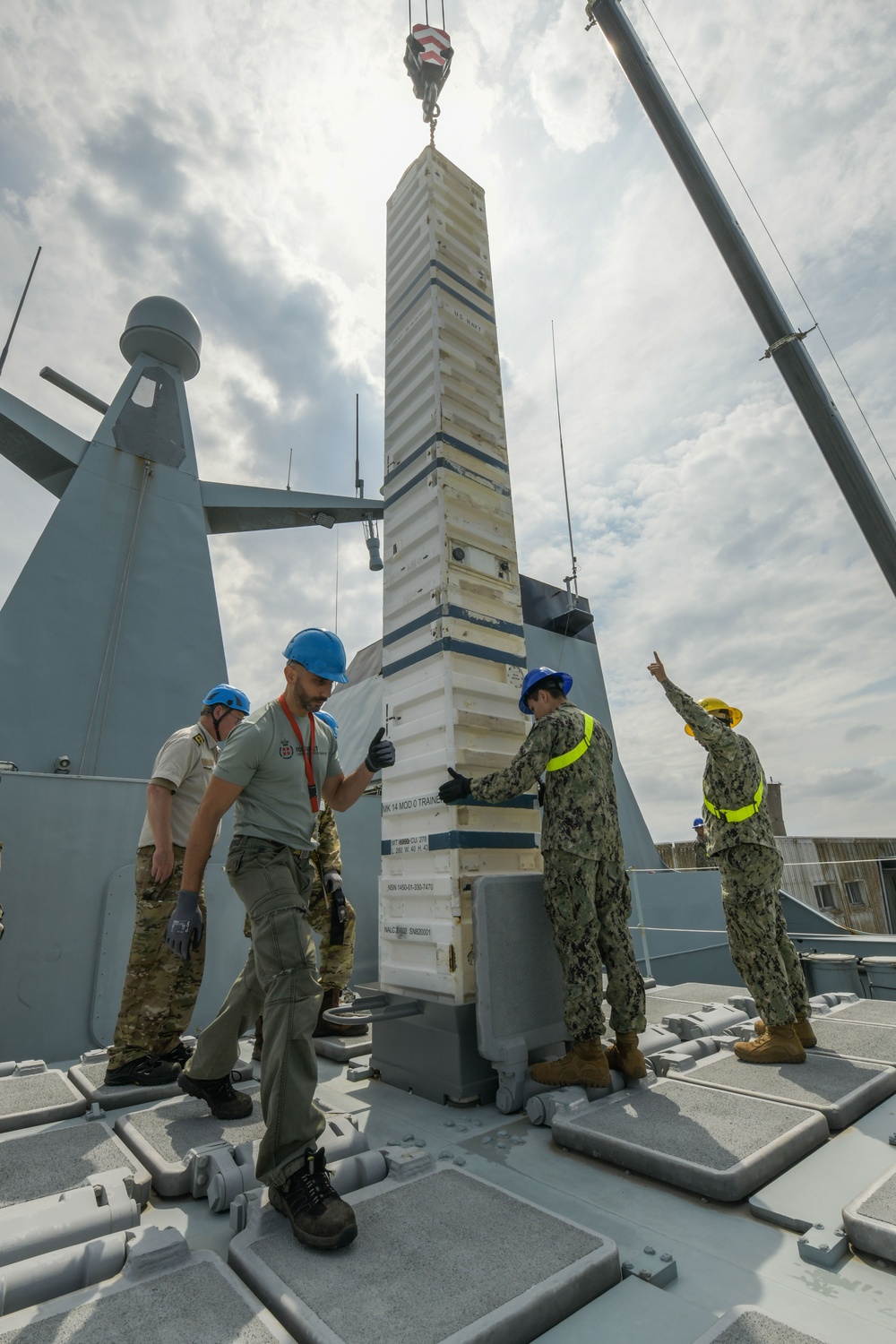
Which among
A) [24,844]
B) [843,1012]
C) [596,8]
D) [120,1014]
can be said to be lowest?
[843,1012]

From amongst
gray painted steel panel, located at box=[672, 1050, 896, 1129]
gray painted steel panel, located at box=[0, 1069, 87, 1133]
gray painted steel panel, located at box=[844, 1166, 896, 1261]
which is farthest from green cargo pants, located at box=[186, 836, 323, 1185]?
gray painted steel panel, located at box=[672, 1050, 896, 1129]

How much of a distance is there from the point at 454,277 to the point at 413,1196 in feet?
15.7

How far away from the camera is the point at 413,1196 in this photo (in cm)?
171

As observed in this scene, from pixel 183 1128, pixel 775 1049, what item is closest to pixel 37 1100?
pixel 183 1128

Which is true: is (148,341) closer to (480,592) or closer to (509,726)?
(480,592)

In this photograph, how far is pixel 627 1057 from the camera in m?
2.63

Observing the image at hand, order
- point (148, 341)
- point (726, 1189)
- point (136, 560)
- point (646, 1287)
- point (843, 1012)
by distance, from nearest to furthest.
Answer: point (646, 1287) < point (726, 1189) < point (843, 1012) < point (136, 560) < point (148, 341)

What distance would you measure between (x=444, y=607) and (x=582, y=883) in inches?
58.4

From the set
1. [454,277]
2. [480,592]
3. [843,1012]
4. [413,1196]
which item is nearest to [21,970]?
[413,1196]

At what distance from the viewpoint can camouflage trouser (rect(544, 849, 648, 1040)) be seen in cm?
266

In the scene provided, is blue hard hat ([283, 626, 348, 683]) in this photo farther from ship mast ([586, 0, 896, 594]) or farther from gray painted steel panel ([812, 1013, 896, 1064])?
ship mast ([586, 0, 896, 594])

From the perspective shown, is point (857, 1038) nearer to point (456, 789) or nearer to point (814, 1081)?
point (814, 1081)

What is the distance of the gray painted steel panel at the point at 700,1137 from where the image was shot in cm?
176

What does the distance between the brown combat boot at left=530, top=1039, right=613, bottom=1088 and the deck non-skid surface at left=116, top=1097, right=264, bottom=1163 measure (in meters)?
1.10
